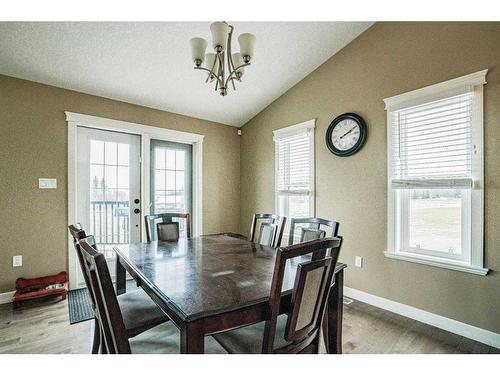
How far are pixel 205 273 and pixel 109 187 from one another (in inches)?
100

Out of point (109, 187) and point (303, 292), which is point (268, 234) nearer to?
point (303, 292)

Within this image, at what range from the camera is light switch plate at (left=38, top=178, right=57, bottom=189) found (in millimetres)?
2908

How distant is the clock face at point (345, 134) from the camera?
294cm

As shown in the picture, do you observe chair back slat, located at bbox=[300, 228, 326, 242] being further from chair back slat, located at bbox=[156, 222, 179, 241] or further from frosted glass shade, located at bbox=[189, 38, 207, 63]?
frosted glass shade, located at bbox=[189, 38, 207, 63]

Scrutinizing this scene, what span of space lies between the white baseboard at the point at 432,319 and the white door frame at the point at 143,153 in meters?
2.52

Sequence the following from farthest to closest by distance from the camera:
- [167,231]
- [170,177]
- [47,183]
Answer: [170,177], [47,183], [167,231]

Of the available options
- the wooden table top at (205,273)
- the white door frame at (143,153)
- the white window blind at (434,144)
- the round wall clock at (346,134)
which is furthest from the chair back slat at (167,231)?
the white window blind at (434,144)

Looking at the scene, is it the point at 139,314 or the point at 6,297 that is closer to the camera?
the point at 139,314

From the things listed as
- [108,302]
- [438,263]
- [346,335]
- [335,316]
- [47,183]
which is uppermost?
[47,183]

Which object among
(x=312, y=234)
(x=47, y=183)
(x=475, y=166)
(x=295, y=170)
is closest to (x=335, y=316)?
(x=312, y=234)

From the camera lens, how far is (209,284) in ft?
4.33

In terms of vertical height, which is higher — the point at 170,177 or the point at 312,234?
the point at 170,177

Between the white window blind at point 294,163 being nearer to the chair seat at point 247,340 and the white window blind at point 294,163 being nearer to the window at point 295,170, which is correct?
the window at point 295,170
